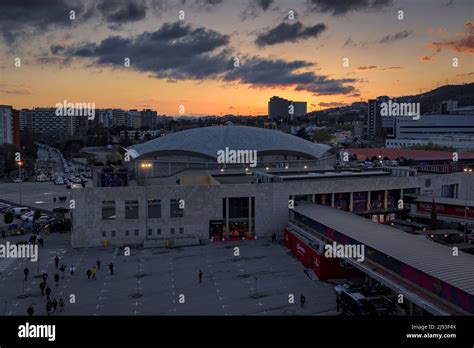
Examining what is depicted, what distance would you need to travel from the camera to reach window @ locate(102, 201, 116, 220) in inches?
1023

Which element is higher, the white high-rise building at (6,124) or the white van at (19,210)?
the white high-rise building at (6,124)

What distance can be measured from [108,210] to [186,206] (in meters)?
4.53

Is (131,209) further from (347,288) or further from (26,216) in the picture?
(347,288)

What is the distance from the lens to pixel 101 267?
70.7ft

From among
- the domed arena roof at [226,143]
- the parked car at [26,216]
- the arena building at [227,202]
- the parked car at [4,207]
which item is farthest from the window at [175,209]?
the parked car at [4,207]

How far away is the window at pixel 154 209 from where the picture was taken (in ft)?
86.4

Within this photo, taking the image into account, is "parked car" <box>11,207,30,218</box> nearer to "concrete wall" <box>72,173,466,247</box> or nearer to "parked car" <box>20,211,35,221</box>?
"parked car" <box>20,211,35,221</box>

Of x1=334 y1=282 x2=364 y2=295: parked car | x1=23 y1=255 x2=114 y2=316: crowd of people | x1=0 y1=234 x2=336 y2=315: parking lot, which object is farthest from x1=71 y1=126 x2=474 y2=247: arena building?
x1=334 y1=282 x2=364 y2=295: parked car

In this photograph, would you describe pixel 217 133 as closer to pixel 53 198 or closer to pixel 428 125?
pixel 53 198

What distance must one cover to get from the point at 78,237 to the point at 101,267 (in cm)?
468

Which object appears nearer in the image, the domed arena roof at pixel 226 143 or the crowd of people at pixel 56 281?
the crowd of people at pixel 56 281

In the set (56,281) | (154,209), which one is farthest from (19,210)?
(56,281)

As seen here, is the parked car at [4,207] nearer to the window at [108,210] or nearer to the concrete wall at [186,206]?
the concrete wall at [186,206]

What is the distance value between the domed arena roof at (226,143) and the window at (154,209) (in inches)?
492
